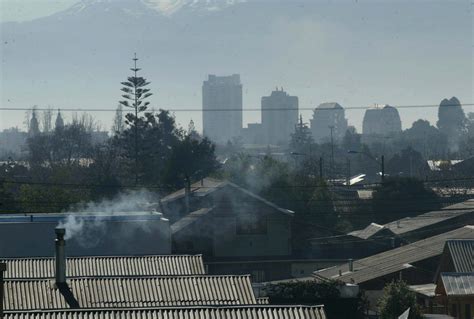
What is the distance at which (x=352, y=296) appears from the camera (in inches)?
1618

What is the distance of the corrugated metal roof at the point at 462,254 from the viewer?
42188 mm

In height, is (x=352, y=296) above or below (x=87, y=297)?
below

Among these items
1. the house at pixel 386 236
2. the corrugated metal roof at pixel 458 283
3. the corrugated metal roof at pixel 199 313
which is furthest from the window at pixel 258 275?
the corrugated metal roof at pixel 199 313

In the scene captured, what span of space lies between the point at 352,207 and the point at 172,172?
15.3 m

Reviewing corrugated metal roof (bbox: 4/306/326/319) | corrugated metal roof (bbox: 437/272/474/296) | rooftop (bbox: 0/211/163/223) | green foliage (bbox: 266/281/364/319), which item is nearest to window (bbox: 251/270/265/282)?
rooftop (bbox: 0/211/163/223)

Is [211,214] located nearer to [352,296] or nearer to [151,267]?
[352,296]

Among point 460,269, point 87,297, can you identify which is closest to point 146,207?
point 460,269

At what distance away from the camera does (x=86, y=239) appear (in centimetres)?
4412

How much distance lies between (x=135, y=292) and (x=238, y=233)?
34.9 meters

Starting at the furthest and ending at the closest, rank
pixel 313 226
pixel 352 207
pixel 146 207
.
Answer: pixel 352 207
pixel 313 226
pixel 146 207

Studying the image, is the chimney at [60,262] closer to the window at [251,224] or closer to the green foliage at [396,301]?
the green foliage at [396,301]

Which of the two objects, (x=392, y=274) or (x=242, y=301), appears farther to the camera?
(x=392, y=274)

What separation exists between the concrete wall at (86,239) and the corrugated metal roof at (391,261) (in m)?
8.75

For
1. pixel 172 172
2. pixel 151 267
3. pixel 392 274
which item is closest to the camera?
pixel 151 267
